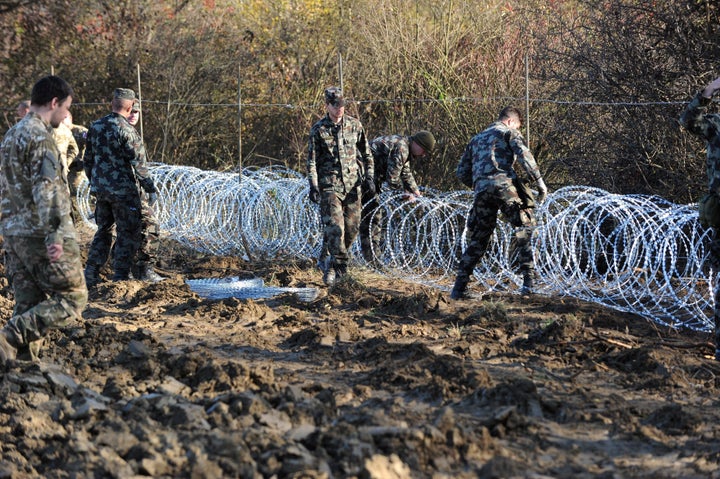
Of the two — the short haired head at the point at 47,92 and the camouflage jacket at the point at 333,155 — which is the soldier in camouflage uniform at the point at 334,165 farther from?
the short haired head at the point at 47,92

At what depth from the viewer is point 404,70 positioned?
14695 mm

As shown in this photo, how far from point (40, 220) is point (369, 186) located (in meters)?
5.42

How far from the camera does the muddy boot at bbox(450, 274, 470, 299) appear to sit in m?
9.45

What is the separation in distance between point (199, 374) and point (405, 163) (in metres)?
5.53

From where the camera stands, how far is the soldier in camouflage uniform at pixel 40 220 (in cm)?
586

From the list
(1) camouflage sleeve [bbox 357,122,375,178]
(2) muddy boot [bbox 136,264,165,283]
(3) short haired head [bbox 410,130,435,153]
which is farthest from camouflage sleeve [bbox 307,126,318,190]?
(2) muddy boot [bbox 136,264,165,283]

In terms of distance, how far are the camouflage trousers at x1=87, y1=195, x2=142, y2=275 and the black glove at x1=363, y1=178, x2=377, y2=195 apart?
8.10 feet

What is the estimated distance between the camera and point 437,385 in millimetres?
5805

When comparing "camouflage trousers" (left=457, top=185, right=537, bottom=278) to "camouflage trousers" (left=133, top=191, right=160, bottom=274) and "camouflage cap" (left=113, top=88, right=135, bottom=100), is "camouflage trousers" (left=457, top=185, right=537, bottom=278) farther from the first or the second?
"camouflage cap" (left=113, top=88, right=135, bottom=100)

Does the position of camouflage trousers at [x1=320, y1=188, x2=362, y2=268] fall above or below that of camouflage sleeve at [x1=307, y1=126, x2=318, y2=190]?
below

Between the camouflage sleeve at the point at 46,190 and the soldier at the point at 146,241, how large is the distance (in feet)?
13.5

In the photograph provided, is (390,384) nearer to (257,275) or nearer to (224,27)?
(257,275)

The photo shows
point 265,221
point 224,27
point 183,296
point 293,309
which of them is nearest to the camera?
point 293,309

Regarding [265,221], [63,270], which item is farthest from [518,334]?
[265,221]
